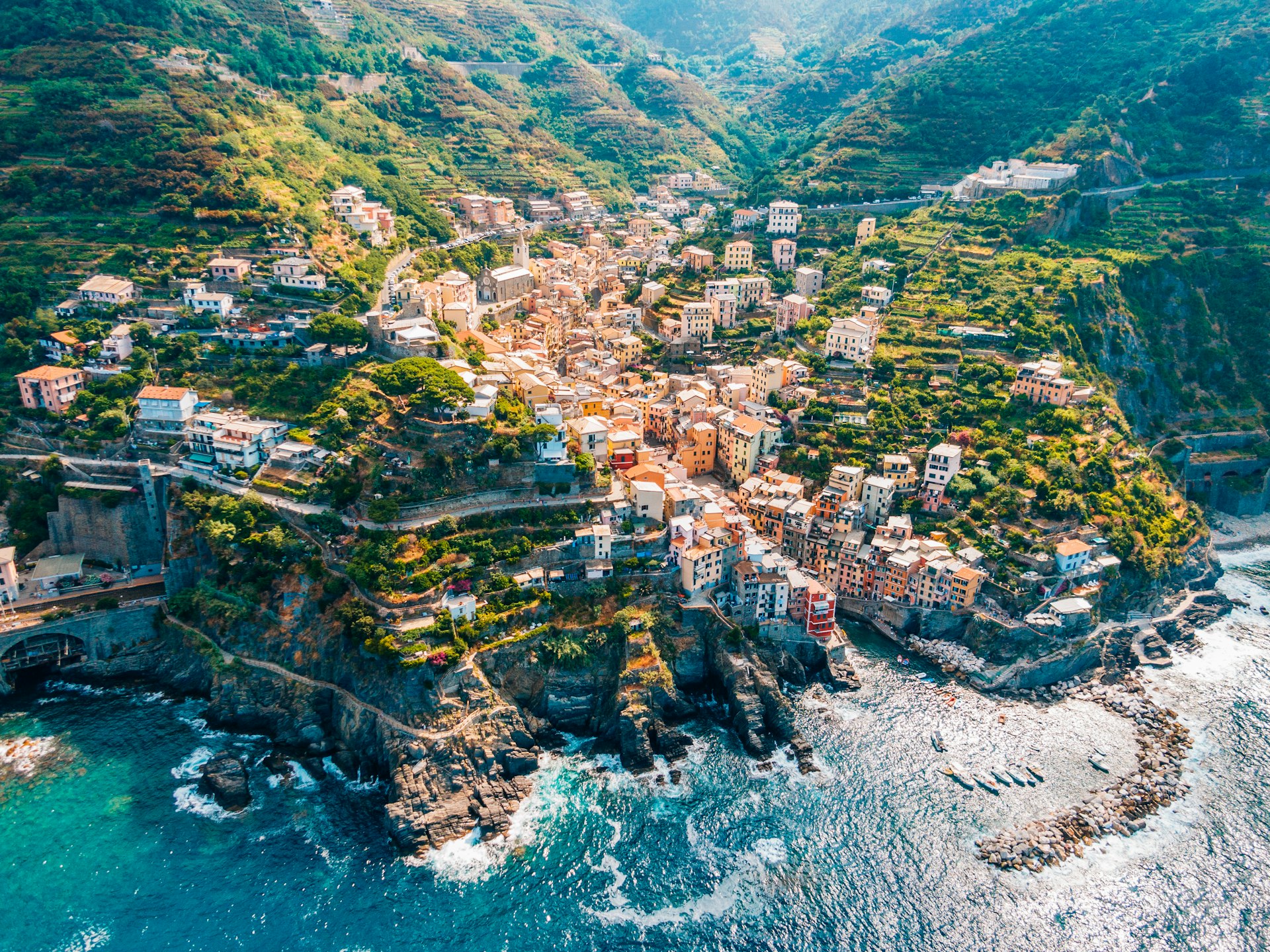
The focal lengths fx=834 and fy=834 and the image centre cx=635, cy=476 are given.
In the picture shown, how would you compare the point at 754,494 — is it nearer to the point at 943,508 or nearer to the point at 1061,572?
the point at 943,508

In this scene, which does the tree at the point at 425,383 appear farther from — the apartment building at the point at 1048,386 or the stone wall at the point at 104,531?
the apartment building at the point at 1048,386

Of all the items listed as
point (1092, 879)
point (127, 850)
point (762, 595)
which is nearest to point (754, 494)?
point (762, 595)

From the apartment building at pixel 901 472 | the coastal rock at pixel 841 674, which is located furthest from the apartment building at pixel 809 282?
the coastal rock at pixel 841 674

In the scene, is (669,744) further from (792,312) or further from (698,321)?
(792,312)

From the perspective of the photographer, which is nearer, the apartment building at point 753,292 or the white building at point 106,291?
the white building at point 106,291

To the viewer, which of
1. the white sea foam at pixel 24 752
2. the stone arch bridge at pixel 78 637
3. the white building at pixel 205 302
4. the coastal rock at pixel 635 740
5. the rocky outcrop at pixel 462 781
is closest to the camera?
the rocky outcrop at pixel 462 781

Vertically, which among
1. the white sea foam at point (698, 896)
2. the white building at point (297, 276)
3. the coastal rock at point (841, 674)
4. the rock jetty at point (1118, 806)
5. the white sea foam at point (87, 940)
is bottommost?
the white sea foam at point (87, 940)

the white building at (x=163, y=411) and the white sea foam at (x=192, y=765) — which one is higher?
the white building at (x=163, y=411)

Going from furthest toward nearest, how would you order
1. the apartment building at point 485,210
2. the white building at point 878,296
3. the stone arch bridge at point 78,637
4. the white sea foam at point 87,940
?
the apartment building at point 485,210 → the white building at point 878,296 → the stone arch bridge at point 78,637 → the white sea foam at point 87,940
